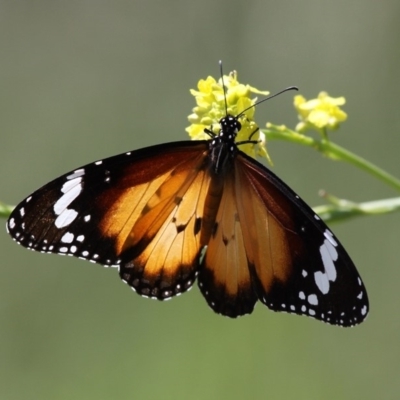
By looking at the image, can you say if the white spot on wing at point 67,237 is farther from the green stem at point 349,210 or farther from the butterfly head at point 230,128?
the green stem at point 349,210

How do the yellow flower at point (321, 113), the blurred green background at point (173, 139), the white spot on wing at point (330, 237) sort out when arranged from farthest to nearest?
the blurred green background at point (173, 139) → the yellow flower at point (321, 113) → the white spot on wing at point (330, 237)

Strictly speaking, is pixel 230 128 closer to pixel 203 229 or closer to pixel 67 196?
pixel 203 229

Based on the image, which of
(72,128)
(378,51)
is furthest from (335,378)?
(72,128)

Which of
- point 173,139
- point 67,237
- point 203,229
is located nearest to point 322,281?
point 203,229

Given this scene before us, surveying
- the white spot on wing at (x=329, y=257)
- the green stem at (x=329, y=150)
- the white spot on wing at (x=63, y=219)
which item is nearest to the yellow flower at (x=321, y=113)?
A: the green stem at (x=329, y=150)

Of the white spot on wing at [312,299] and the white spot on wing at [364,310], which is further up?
the white spot on wing at [312,299]

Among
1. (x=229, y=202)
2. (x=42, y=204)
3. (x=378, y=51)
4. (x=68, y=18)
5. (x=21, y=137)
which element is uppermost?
(x=68, y=18)

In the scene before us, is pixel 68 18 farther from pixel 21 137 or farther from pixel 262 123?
pixel 262 123

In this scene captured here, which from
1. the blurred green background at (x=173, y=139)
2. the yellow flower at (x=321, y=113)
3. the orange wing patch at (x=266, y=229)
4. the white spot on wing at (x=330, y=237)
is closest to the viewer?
the white spot on wing at (x=330, y=237)
